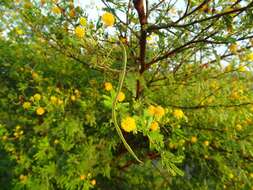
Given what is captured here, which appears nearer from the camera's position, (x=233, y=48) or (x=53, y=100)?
(x=233, y=48)

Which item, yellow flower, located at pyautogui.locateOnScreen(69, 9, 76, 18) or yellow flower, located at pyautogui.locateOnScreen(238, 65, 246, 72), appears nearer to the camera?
yellow flower, located at pyautogui.locateOnScreen(69, 9, 76, 18)

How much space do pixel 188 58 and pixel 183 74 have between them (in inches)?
6.1

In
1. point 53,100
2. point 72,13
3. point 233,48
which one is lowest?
point 53,100

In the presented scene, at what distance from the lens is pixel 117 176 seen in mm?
3988

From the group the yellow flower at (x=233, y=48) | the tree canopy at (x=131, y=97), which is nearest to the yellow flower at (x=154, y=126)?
the tree canopy at (x=131, y=97)

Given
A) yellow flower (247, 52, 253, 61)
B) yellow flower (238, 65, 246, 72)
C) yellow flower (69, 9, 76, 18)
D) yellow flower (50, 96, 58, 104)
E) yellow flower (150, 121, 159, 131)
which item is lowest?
yellow flower (150, 121, 159, 131)

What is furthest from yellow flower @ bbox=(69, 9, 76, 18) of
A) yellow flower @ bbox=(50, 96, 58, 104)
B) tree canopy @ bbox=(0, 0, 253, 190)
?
yellow flower @ bbox=(50, 96, 58, 104)

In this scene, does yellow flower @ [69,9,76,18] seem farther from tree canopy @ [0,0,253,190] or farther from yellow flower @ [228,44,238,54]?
yellow flower @ [228,44,238,54]

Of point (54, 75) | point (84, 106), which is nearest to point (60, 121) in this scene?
point (84, 106)

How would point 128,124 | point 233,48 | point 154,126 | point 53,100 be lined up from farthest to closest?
1. point 53,100
2. point 233,48
3. point 154,126
4. point 128,124

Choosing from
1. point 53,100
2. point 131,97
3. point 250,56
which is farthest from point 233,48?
point 53,100

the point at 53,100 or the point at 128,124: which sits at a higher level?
the point at 53,100

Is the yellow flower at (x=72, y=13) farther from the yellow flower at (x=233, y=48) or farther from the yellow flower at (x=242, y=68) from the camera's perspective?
the yellow flower at (x=242, y=68)

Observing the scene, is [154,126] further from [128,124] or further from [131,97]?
[131,97]
